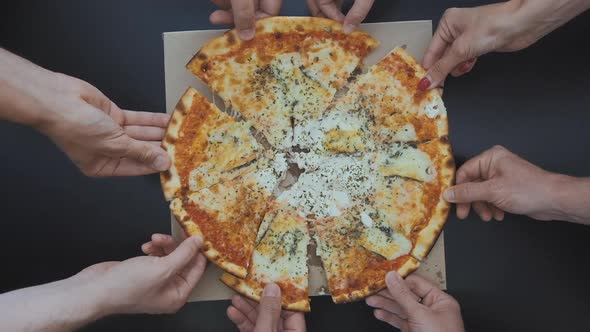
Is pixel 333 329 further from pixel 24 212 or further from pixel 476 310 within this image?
pixel 24 212

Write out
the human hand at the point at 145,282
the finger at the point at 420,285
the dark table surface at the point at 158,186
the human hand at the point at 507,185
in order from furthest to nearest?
1. the dark table surface at the point at 158,186
2. the finger at the point at 420,285
3. the human hand at the point at 507,185
4. the human hand at the point at 145,282

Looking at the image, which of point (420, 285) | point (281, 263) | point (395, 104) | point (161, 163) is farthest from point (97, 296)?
point (395, 104)

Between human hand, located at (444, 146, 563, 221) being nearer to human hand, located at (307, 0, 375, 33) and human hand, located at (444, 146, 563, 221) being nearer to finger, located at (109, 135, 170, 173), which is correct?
human hand, located at (307, 0, 375, 33)

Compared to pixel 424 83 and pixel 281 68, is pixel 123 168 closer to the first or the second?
pixel 281 68

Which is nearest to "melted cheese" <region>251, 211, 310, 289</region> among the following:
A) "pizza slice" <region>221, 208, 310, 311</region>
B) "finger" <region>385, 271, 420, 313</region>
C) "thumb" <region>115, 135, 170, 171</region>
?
"pizza slice" <region>221, 208, 310, 311</region>

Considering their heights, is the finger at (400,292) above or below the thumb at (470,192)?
below

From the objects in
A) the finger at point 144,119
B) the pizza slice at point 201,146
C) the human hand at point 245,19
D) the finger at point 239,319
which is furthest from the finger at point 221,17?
the finger at point 239,319

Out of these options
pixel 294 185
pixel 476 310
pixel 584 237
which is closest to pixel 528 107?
pixel 584 237

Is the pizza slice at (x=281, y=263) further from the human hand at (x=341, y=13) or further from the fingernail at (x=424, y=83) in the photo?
the human hand at (x=341, y=13)
